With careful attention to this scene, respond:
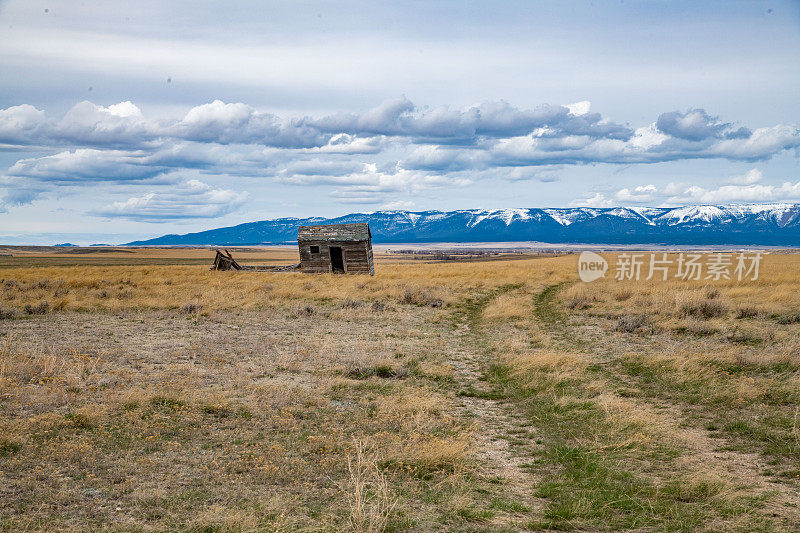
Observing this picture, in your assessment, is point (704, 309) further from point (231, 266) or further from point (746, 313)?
point (231, 266)

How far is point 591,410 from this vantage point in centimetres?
966

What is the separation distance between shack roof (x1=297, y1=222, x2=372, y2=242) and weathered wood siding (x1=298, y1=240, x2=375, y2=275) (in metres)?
0.31

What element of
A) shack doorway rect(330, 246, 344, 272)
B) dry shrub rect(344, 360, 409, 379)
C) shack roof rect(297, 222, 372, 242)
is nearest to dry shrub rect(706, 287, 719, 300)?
dry shrub rect(344, 360, 409, 379)

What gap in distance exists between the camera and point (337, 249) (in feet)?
137

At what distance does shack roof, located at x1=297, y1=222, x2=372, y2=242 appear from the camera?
40822 millimetres

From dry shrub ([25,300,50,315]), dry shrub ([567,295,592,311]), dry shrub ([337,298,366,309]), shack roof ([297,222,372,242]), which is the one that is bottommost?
dry shrub ([567,295,592,311])

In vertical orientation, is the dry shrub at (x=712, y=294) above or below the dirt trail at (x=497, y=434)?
above

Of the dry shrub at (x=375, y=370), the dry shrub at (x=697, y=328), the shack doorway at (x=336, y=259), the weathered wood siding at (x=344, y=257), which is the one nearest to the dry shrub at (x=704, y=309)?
the dry shrub at (x=697, y=328)

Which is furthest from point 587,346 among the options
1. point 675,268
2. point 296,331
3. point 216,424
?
point 675,268

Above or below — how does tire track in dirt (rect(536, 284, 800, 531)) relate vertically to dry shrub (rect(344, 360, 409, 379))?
below

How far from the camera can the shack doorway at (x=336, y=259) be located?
41.4 m

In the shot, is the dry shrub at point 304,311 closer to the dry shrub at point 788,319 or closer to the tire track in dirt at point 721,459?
the tire track in dirt at point 721,459

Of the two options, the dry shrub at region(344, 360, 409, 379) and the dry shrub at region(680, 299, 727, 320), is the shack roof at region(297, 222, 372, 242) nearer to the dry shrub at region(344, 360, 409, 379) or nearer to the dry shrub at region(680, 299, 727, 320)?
the dry shrub at region(680, 299, 727, 320)

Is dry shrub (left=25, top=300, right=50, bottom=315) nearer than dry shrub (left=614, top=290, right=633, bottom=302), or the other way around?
dry shrub (left=25, top=300, right=50, bottom=315)
